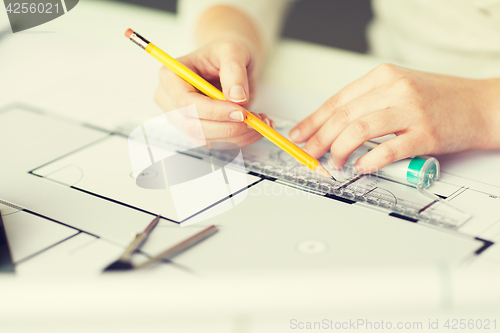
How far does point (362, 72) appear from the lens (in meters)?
0.87

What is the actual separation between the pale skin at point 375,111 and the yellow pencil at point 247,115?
14 millimetres

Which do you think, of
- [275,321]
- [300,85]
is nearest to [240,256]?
[275,321]

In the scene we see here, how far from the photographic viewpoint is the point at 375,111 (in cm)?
56

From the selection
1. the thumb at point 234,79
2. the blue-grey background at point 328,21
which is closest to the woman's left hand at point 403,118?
the thumb at point 234,79

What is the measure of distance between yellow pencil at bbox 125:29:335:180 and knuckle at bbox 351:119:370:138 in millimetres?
56

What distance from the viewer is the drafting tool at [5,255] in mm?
392

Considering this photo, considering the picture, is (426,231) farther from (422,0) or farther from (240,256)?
(422,0)

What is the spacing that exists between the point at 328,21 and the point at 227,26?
3.82ft

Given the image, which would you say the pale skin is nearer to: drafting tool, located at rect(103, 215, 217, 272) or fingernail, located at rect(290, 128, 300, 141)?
fingernail, located at rect(290, 128, 300, 141)

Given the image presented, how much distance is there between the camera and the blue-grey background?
1799mm

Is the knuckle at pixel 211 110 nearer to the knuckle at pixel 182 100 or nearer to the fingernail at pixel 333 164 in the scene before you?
the knuckle at pixel 182 100

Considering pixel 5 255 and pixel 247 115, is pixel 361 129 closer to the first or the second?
pixel 247 115

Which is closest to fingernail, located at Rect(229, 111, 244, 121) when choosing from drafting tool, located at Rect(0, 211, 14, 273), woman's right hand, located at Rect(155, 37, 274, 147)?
woman's right hand, located at Rect(155, 37, 274, 147)

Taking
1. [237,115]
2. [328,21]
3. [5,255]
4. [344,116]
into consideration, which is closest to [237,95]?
[237,115]
